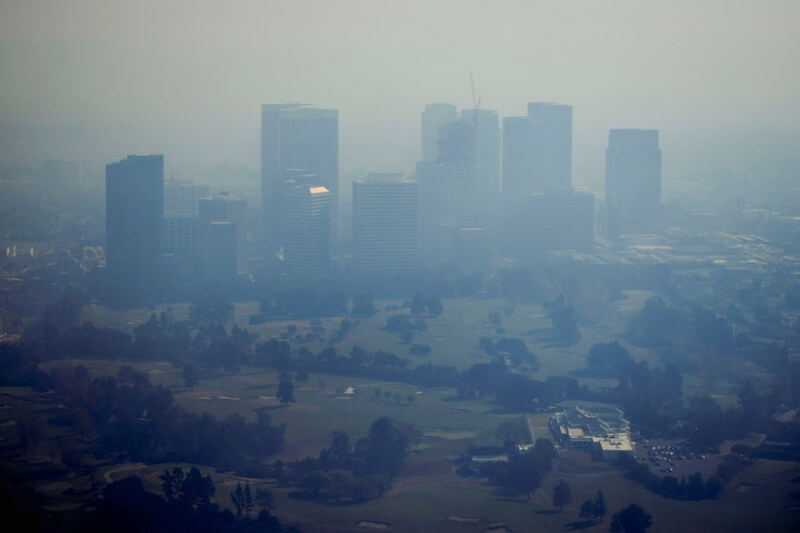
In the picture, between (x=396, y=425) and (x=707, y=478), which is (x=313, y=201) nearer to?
(x=396, y=425)

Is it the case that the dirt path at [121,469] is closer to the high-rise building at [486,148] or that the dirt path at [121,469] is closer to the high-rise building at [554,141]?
the high-rise building at [486,148]

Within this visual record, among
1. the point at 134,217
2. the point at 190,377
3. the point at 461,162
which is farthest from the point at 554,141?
the point at 190,377

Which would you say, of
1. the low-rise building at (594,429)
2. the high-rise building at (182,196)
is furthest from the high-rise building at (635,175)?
the low-rise building at (594,429)

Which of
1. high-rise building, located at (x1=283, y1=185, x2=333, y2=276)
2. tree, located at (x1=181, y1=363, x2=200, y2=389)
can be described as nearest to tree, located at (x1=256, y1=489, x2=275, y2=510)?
tree, located at (x1=181, y1=363, x2=200, y2=389)

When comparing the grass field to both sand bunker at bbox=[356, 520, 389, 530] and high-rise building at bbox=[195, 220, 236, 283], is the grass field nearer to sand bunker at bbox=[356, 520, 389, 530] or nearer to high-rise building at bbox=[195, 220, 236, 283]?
sand bunker at bbox=[356, 520, 389, 530]

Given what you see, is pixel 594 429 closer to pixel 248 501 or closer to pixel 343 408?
pixel 343 408

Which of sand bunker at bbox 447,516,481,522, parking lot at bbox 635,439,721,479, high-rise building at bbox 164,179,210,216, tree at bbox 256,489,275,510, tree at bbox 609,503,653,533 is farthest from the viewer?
high-rise building at bbox 164,179,210,216
